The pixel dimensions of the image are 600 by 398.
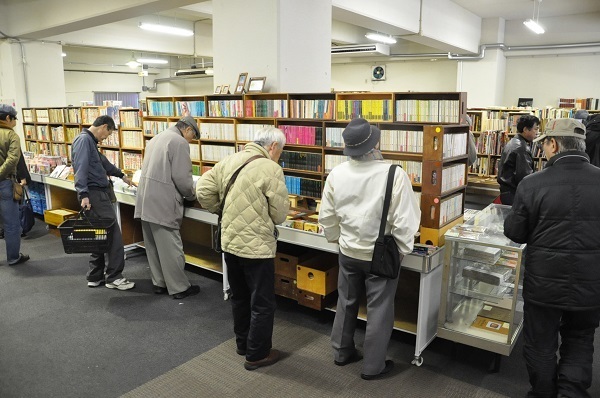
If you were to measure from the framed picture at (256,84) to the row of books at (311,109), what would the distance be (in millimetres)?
472

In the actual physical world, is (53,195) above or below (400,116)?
below

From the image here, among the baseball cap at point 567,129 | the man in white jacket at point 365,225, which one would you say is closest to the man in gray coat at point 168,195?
the man in white jacket at point 365,225

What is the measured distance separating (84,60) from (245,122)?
1248 centimetres

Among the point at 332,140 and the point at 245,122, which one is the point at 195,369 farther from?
the point at 245,122

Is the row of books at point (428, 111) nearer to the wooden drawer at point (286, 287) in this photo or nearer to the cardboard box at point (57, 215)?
the wooden drawer at point (286, 287)

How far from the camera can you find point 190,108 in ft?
18.7

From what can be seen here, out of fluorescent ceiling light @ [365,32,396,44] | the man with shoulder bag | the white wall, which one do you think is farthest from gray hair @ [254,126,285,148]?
the white wall

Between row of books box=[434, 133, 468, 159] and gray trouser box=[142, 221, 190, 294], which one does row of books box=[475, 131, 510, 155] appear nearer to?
row of books box=[434, 133, 468, 159]

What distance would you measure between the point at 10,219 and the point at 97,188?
165cm

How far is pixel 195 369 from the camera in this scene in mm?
3229

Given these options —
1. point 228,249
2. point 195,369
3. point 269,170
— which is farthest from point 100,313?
point 269,170

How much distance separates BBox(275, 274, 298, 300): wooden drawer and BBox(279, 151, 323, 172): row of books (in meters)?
1.21

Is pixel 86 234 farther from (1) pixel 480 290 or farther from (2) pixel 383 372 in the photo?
(1) pixel 480 290

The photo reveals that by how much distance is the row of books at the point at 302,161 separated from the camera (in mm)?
4672
